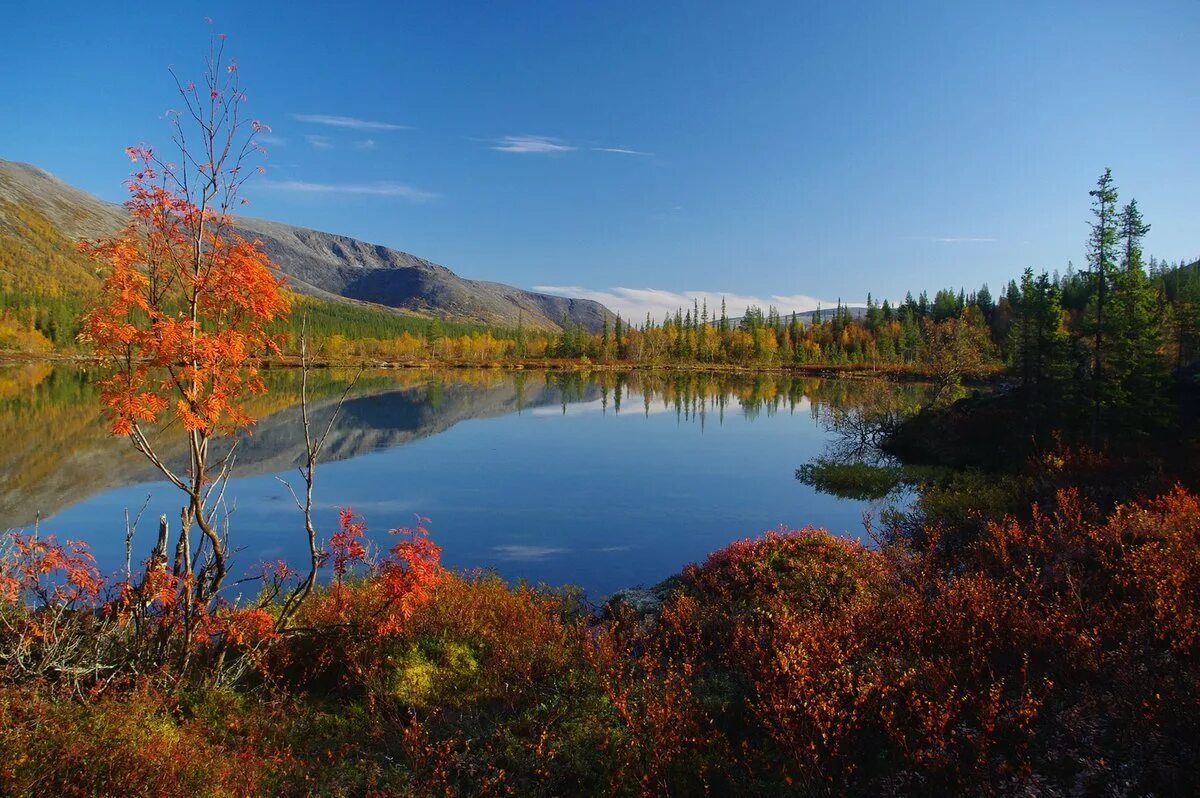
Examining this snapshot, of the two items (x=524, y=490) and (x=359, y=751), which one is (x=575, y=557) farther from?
(x=359, y=751)

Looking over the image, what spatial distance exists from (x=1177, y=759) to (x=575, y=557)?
1411cm

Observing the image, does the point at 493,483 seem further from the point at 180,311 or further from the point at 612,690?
the point at 612,690

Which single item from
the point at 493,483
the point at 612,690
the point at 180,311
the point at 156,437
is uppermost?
the point at 180,311

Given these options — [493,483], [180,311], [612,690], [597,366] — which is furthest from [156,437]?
[597,366]

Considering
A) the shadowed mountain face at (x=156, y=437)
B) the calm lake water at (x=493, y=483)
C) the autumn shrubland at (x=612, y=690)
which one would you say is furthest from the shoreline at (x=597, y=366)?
the autumn shrubland at (x=612, y=690)

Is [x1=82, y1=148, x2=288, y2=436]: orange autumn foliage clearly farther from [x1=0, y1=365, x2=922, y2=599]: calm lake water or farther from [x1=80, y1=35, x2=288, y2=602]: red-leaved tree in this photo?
[x1=0, y1=365, x2=922, y2=599]: calm lake water

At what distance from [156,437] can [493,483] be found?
2266cm

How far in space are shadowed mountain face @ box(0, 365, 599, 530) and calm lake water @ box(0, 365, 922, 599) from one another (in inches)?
7.3

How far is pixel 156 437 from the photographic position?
36.5m

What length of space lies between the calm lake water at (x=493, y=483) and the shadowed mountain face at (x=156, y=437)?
186mm

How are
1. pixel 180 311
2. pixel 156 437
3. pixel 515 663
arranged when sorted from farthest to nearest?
pixel 156 437
pixel 515 663
pixel 180 311

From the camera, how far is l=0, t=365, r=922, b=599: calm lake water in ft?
61.9

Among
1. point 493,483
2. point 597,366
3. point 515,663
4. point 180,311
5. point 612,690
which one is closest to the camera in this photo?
point 612,690

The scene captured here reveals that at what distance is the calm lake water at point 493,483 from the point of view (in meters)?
18.9
